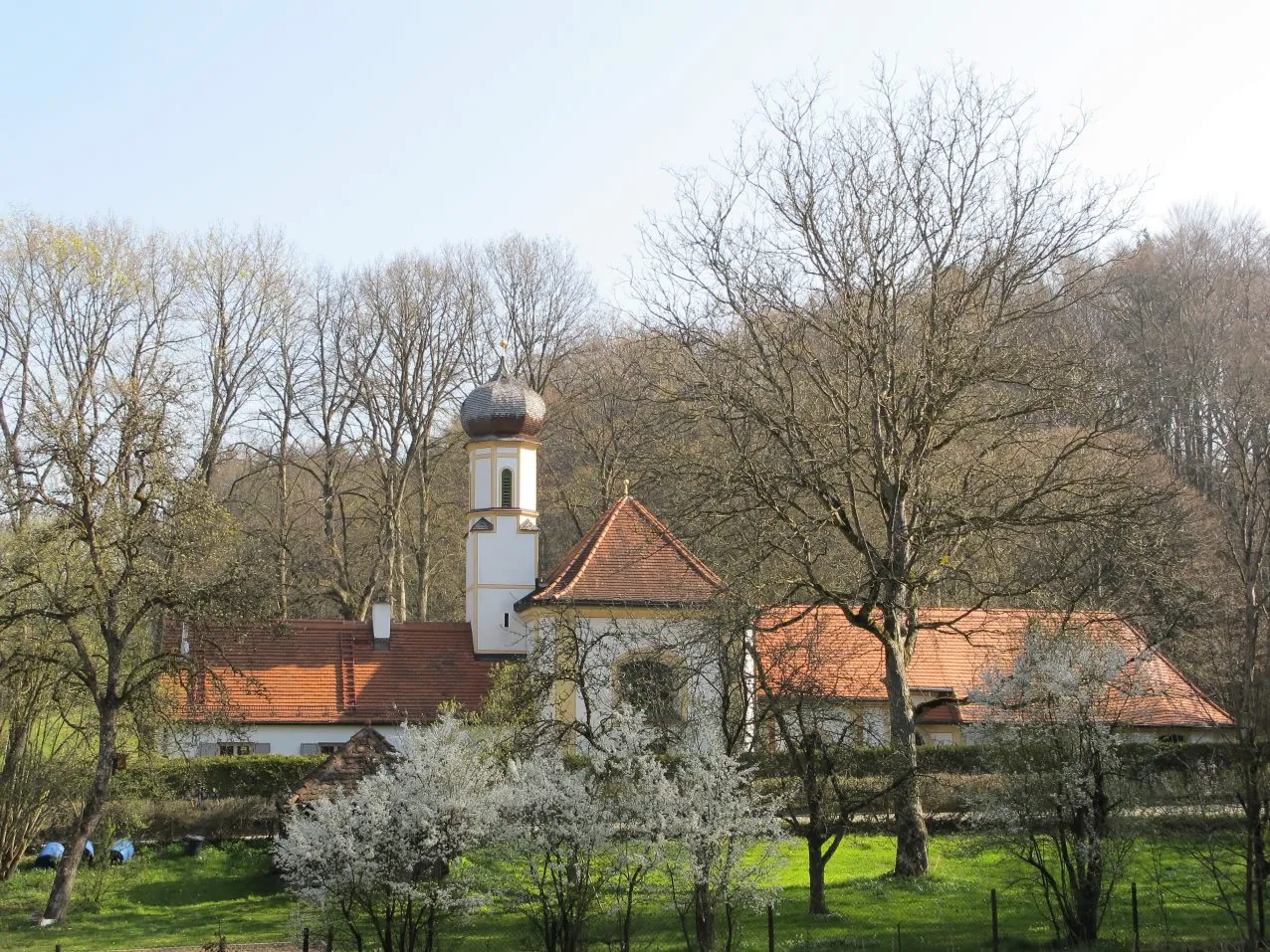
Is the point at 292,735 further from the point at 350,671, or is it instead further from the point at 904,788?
the point at 904,788

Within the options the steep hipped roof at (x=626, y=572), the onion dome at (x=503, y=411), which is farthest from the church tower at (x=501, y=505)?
the steep hipped roof at (x=626, y=572)

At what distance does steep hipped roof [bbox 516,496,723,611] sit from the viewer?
1105 inches

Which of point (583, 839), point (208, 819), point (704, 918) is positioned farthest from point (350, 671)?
point (583, 839)

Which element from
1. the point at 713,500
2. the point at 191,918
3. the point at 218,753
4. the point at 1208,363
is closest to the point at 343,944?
the point at 191,918

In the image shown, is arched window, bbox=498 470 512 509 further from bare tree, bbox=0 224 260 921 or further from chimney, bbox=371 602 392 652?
bare tree, bbox=0 224 260 921

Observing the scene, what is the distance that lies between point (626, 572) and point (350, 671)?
23.1 ft

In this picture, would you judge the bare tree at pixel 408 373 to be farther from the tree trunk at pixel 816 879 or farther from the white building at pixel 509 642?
the tree trunk at pixel 816 879

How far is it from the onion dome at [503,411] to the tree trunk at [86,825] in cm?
1480

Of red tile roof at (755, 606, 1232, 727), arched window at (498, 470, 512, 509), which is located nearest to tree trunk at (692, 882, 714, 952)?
red tile roof at (755, 606, 1232, 727)

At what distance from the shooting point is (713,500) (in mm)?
20719

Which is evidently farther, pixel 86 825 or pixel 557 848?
pixel 86 825

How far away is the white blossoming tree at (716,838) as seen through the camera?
14.0 meters

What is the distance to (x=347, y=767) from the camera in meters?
22.5

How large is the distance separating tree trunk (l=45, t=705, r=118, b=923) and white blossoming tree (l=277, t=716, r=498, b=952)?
694 cm
